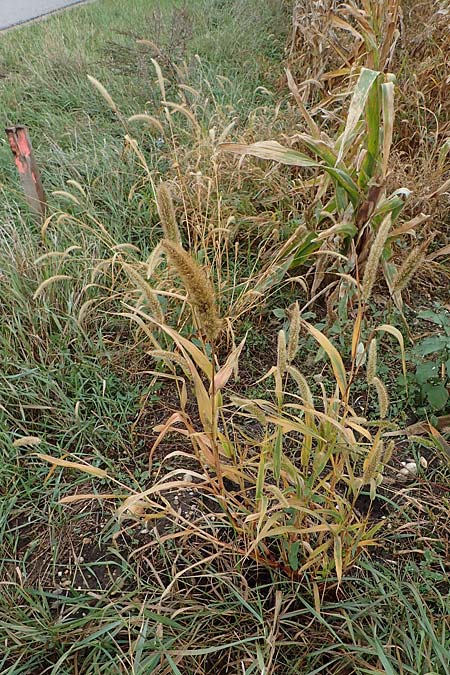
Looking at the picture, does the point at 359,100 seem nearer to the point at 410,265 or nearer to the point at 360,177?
the point at 360,177

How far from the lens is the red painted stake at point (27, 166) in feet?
5.53

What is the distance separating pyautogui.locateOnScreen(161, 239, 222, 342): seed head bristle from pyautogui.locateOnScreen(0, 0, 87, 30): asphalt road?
4.96 meters

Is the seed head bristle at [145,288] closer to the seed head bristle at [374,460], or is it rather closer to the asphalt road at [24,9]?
the seed head bristle at [374,460]

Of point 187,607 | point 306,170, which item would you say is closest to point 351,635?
point 187,607

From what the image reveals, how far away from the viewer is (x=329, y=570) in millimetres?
1086

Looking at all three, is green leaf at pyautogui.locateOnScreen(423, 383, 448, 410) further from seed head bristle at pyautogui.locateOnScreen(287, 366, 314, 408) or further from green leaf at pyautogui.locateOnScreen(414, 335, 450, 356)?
seed head bristle at pyautogui.locateOnScreen(287, 366, 314, 408)

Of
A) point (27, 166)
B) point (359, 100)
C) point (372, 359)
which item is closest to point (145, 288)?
point (372, 359)

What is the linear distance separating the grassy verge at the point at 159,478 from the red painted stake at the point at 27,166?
0.35 ft

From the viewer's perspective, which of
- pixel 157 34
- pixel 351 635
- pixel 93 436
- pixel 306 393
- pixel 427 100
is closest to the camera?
pixel 306 393

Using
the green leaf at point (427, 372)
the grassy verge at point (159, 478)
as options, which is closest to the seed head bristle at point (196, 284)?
the grassy verge at point (159, 478)

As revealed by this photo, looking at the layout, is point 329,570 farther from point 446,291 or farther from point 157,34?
point 157,34

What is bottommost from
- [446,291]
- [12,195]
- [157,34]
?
[446,291]

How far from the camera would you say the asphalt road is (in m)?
4.86

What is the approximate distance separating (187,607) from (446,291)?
1391 millimetres
